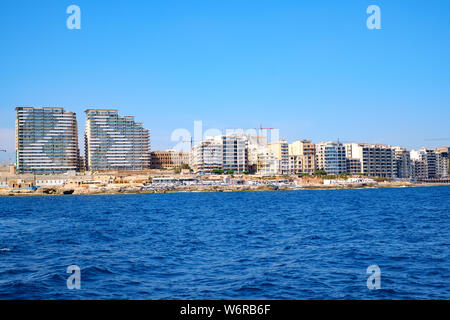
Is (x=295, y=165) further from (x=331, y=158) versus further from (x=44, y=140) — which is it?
(x=44, y=140)

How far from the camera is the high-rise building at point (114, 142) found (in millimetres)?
162750

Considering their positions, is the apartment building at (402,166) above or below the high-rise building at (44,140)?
below

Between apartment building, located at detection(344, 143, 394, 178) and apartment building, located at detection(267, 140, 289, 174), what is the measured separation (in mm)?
30291

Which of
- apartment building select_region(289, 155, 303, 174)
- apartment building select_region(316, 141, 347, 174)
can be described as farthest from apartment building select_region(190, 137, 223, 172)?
apartment building select_region(316, 141, 347, 174)

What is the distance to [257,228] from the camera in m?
33.6

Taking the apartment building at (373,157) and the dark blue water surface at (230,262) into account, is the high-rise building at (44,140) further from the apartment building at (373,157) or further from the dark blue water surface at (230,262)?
the dark blue water surface at (230,262)

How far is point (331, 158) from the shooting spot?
6934 inches

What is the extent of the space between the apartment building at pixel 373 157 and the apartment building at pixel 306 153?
18700 millimetres

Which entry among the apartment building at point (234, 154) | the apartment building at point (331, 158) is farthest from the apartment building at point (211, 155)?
the apartment building at point (331, 158)

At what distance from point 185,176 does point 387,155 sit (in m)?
94.2

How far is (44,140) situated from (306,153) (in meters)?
103

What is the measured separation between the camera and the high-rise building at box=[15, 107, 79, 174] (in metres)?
152
